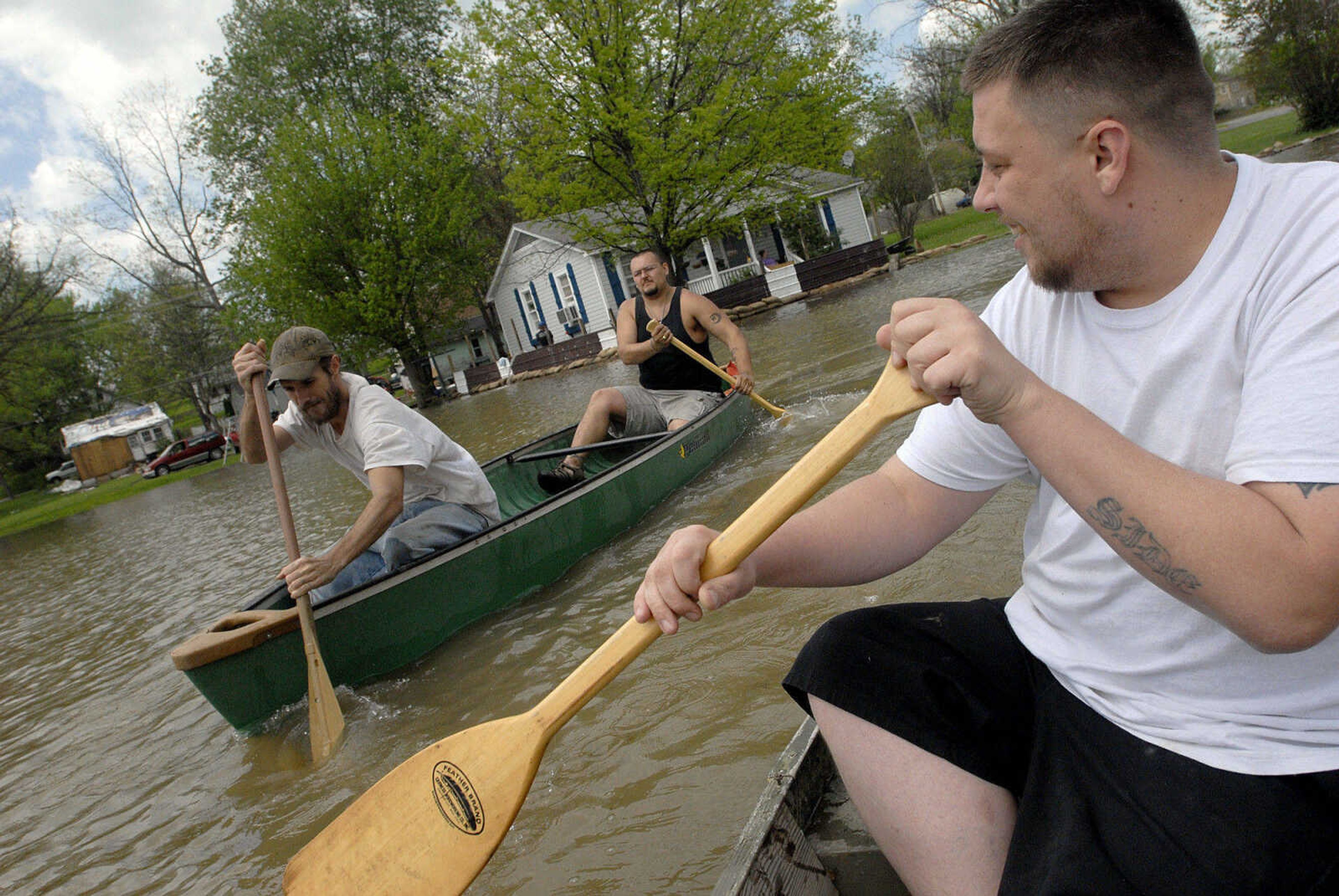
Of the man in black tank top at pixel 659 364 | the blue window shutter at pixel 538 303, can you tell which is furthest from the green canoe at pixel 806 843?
the blue window shutter at pixel 538 303

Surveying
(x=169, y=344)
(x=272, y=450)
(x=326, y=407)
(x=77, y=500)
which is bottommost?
(x=272, y=450)

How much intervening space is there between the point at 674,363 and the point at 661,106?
1829 centimetres

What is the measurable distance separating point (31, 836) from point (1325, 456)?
5762 mm

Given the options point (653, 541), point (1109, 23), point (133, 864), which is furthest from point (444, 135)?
point (1109, 23)

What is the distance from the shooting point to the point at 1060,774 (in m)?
1.41

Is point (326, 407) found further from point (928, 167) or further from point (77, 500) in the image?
point (928, 167)

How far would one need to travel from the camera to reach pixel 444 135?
3209cm

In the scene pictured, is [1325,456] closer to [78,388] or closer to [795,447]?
[795,447]

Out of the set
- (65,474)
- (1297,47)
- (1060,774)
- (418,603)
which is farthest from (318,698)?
(65,474)

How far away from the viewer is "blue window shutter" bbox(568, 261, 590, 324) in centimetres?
3356

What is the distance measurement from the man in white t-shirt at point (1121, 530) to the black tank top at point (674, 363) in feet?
21.1

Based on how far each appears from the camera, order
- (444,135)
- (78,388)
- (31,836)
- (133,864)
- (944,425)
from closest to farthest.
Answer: (944,425) < (133,864) < (31,836) < (444,135) < (78,388)

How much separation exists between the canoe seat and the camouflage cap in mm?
1244

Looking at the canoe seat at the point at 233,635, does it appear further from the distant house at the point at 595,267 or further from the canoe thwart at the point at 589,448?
the distant house at the point at 595,267
